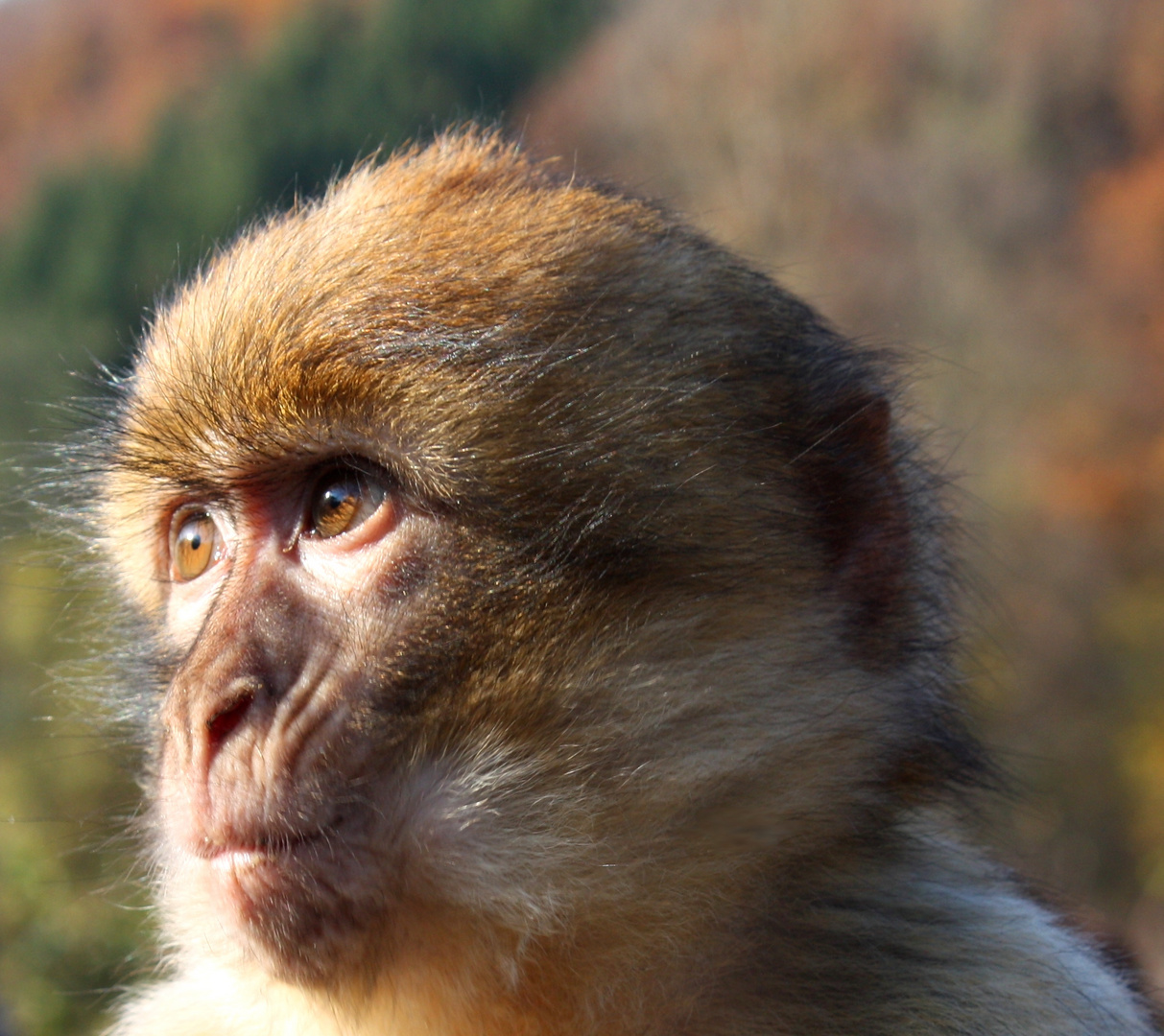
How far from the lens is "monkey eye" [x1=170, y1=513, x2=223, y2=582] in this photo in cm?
235

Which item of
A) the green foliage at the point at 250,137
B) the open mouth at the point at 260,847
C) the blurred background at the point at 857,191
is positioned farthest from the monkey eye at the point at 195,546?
the green foliage at the point at 250,137

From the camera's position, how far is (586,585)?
1920mm

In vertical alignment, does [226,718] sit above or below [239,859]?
above

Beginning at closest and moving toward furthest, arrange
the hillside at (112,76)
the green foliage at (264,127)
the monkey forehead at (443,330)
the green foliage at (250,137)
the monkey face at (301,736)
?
1. the monkey face at (301,736)
2. the monkey forehead at (443,330)
3. the green foliage at (250,137)
4. the green foliage at (264,127)
5. the hillside at (112,76)

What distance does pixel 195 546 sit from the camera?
2393 mm

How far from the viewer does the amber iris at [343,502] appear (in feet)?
6.63

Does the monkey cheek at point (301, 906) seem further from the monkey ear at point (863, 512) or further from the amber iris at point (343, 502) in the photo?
the monkey ear at point (863, 512)

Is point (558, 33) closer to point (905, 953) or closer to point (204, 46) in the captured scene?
point (204, 46)

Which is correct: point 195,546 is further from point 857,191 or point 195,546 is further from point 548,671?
point 857,191

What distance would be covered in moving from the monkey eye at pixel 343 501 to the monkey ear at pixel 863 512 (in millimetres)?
761

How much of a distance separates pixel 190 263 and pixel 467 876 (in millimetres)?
1823

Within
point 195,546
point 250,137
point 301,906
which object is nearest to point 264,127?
point 250,137

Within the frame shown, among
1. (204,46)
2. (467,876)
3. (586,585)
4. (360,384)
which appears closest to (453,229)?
(360,384)

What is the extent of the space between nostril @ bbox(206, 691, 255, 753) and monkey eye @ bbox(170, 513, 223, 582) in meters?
0.52
